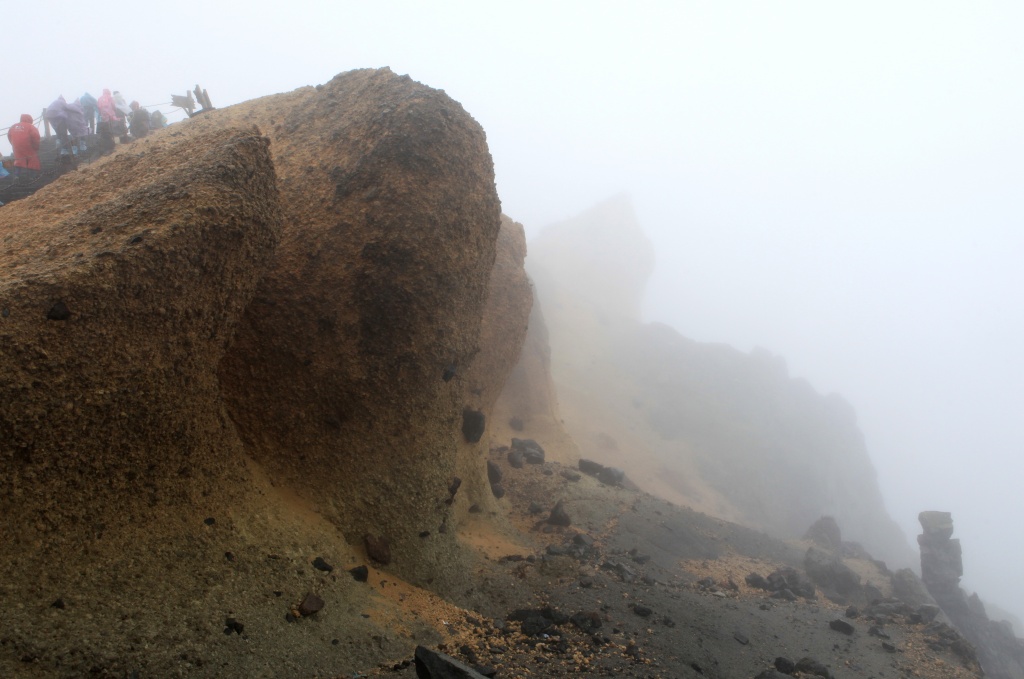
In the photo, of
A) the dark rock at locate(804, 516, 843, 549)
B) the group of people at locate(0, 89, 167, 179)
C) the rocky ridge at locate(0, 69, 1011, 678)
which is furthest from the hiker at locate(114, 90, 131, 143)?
the dark rock at locate(804, 516, 843, 549)

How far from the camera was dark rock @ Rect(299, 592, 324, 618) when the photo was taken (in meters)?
4.95

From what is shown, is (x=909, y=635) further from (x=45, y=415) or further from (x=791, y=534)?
(x=791, y=534)

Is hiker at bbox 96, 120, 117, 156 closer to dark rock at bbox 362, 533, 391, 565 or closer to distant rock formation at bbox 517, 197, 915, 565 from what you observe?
dark rock at bbox 362, 533, 391, 565

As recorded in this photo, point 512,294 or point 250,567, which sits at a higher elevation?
point 512,294

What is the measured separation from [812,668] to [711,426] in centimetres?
2862

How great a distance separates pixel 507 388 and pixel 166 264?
13342 mm

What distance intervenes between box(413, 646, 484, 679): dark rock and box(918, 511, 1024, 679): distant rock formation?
1880 cm

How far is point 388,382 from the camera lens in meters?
6.75

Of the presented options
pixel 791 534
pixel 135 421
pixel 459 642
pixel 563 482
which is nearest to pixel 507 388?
pixel 563 482

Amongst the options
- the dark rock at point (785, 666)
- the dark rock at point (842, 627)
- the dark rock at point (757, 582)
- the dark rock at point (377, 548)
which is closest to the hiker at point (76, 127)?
the dark rock at point (377, 548)

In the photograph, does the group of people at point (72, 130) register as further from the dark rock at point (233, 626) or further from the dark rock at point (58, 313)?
the dark rock at point (233, 626)

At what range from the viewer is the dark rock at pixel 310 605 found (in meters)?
4.95

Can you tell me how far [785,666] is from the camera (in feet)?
23.7

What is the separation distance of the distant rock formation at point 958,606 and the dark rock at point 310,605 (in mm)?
19093
